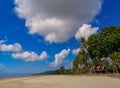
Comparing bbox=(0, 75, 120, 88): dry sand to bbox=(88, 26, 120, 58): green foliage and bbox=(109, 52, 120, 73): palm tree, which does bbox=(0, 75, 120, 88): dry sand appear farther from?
bbox=(88, 26, 120, 58): green foliage

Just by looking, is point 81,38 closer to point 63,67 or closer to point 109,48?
point 109,48

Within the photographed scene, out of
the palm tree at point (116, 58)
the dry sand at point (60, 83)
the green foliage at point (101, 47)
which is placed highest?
the green foliage at point (101, 47)

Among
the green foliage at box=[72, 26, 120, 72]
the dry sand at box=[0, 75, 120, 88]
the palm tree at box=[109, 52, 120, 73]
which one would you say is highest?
the green foliage at box=[72, 26, 120, 72]

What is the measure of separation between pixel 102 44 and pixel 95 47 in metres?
2.38

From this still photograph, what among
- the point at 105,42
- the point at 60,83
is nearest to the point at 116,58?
the point at 105,42

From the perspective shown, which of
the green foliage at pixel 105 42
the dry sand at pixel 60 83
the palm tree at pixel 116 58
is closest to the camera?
the dry sand at pixel 60 83

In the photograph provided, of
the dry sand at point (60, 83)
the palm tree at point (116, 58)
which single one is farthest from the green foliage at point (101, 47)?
the dry sand at point (60, 83)

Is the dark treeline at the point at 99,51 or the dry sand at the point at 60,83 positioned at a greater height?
the dark treeline at the point at 99,51

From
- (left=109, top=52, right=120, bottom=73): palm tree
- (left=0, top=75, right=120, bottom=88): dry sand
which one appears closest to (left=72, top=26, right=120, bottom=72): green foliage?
(left=109, top=52, right=120, bottom=73): palm tree

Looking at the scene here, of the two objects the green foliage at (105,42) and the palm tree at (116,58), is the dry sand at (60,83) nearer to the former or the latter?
the palm tree at (116,58)

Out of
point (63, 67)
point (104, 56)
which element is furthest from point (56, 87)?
point (63, 67)

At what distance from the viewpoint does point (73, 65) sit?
2309 inches

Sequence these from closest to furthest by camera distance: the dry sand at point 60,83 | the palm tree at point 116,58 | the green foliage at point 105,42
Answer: the dry sand at point 60,83, the palm tree at point 116,58, the green foliage at point 105,42

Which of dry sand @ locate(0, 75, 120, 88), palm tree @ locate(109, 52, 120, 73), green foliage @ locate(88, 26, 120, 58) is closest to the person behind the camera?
dry sand @ locate(0, 75, 120, 88)
